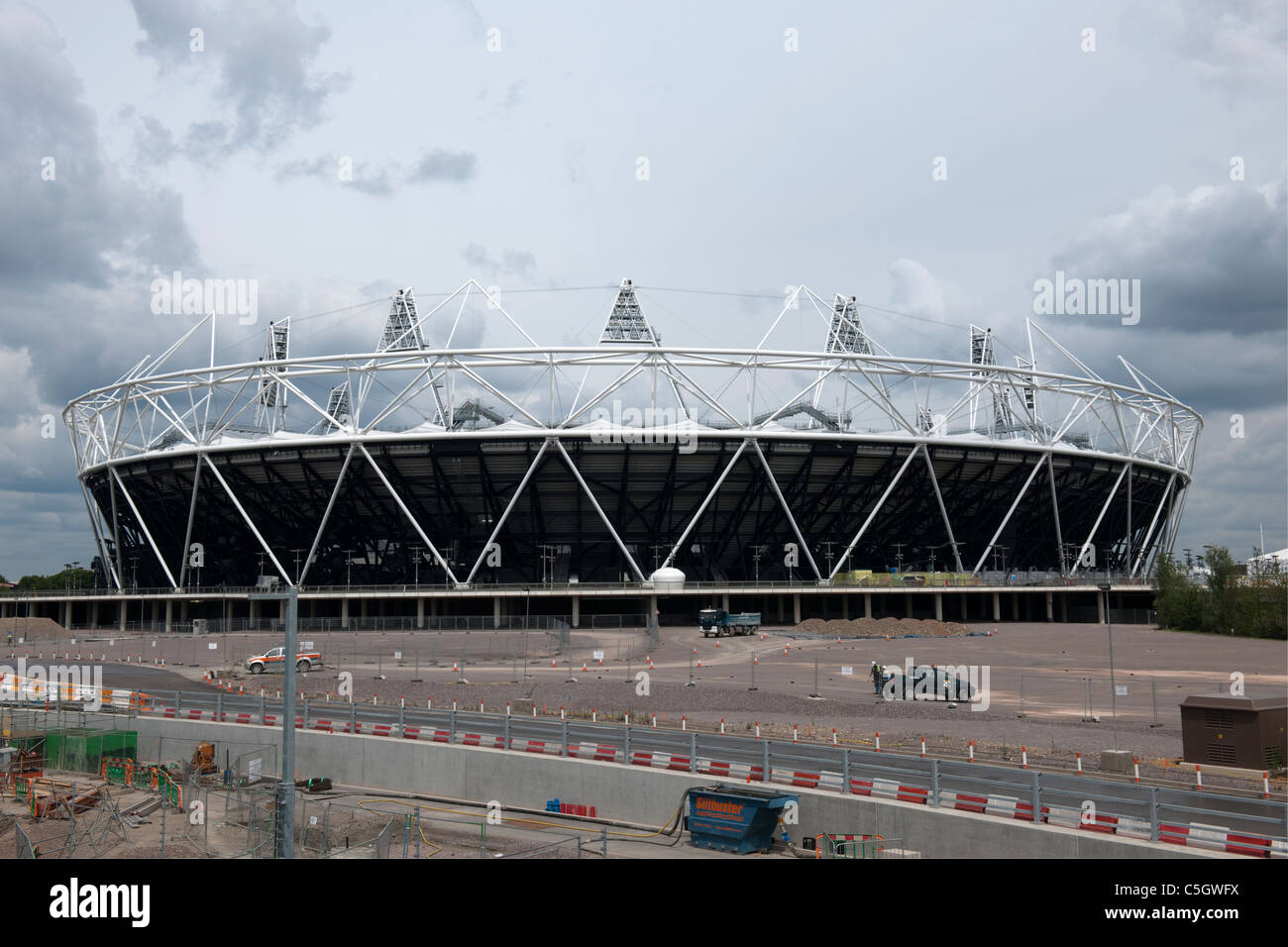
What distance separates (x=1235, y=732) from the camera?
21781 mm

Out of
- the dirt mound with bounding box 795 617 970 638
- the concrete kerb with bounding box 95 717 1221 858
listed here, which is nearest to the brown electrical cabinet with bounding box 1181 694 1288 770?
the concrete kerb with bounding box 95 717 1221 858

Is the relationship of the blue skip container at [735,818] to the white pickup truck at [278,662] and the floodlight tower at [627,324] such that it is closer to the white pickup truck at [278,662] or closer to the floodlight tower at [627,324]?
the white pickup truck at [278,662]

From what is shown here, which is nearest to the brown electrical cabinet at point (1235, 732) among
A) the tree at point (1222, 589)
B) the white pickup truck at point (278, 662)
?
the white pickup truck at point (278, 662)

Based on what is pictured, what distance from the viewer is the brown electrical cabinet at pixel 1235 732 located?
70.4 feet

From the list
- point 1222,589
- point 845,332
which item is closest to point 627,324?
point 845,332

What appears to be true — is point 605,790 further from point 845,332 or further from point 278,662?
point 845,332

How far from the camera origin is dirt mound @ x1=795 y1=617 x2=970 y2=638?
6650 cm

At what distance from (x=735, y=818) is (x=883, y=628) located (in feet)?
168

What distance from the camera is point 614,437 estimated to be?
2844 inches

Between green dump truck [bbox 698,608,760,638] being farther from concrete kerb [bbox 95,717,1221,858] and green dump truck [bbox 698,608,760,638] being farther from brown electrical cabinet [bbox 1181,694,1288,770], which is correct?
brown electrical cabinet [bbox 1181,694,1288,770]

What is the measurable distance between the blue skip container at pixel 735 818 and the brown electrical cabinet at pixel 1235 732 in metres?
10.2

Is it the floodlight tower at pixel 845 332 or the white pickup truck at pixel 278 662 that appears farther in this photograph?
the floodlight tower at pixel 845 332
